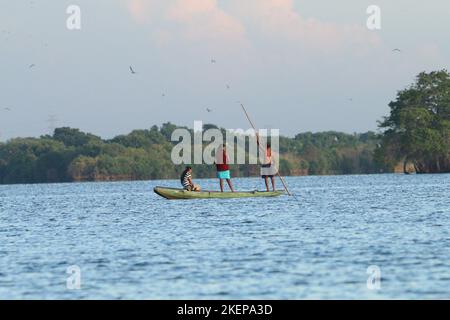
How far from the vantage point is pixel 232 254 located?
30.7m

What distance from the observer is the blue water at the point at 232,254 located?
24266 mm

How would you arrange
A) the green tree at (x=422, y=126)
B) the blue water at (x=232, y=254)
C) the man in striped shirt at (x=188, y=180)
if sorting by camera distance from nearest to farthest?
the blue water at (x=232, y=254)
the man in striped shirt at (x=188, y=180)
the green tree at (x=422, y=126)

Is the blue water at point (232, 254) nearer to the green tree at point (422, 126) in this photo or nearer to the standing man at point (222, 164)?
the standing man at point (222, 164)

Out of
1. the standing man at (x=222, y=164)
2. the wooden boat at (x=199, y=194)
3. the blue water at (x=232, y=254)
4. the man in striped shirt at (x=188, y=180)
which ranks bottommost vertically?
the blue water at (x=232, y=254)

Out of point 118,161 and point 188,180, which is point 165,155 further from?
point 188,180

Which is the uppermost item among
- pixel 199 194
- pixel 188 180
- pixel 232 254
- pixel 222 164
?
pixel 222 164

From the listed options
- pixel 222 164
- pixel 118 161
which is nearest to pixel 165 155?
pixel 118 161

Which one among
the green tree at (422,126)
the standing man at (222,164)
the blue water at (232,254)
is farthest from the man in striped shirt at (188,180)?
the green tree at (422,126)

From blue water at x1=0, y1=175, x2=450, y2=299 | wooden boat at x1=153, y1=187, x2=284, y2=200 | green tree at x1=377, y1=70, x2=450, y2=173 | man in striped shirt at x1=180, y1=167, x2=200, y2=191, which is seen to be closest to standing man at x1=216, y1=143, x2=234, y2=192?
wooden boat at x1=153, y1=187, x2=284, y2=200

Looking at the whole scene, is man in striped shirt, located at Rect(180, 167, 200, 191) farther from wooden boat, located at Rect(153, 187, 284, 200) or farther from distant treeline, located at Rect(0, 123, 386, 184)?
distant treeline, located at Rect(0, 123, 386, 184)

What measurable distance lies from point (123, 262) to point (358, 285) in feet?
24.0

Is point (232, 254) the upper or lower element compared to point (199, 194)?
lower

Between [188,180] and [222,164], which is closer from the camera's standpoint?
[188,180]

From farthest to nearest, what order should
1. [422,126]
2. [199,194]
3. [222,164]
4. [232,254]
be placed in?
1. [422,126]
2. [222,164]
3. [199,194]
4. [232,254]
